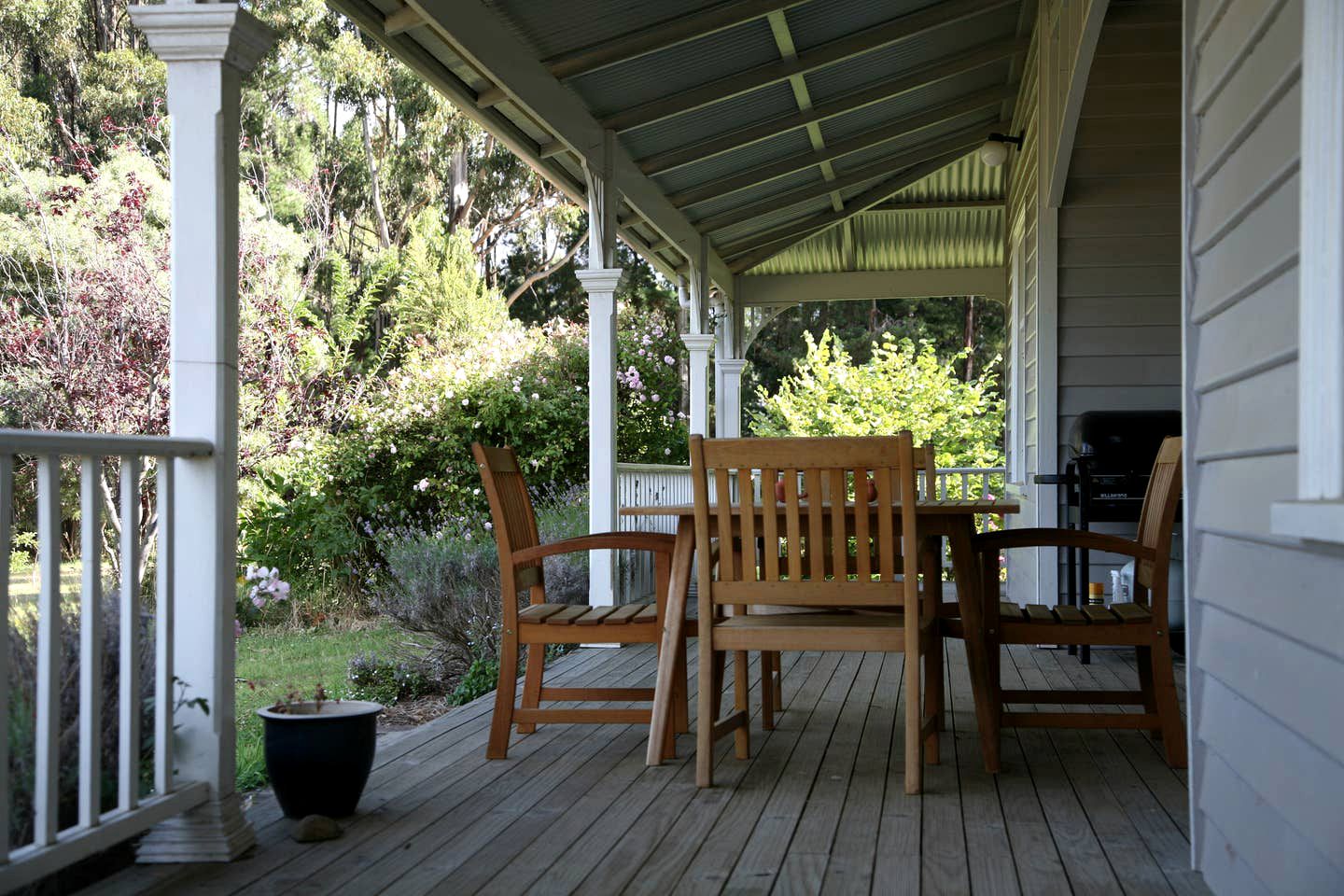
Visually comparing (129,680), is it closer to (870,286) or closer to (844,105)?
(844,105)

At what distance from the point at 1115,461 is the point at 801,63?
2531 millimetres

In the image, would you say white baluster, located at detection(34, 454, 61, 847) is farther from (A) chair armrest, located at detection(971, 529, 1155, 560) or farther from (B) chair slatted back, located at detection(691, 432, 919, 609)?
(A) chair armrest, located at detection(971, 529, 1155, 560)

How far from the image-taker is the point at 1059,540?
3.67 metres

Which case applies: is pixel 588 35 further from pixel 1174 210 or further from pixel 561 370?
pixel 561 370

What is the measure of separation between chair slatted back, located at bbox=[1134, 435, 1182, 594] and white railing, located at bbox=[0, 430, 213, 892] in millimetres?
2536

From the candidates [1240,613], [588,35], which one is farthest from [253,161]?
[1240,613]

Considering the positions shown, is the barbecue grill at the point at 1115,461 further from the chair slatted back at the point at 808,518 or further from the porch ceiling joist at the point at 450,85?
the porch ceiling joist at the point at 450,85

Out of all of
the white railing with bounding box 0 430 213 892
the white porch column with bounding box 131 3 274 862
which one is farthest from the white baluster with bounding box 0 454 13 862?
the white porch column with bounding box 131 3 274 862

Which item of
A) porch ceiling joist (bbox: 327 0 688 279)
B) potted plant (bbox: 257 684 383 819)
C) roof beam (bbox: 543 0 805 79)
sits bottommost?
potted plant (bbox: 257 684 383 819)

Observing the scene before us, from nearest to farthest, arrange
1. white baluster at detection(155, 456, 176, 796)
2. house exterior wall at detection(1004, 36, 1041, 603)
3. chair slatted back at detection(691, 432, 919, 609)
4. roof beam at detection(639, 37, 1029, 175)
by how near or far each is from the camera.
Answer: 1. white baluster at detection(155, 456, 176, 796)
2. chair slatted back at detection(691, 432, 919, 609)
3. house exterior wall at detection(1004, 36, 1041, 603)
4. roof beam at detection(639, 37, 1029, 175)

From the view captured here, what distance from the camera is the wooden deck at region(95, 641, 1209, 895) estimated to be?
2543 millimetres

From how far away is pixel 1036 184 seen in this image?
6586 mm

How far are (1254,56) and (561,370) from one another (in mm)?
9199

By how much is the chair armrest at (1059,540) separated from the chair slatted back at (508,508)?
133 centimetres
